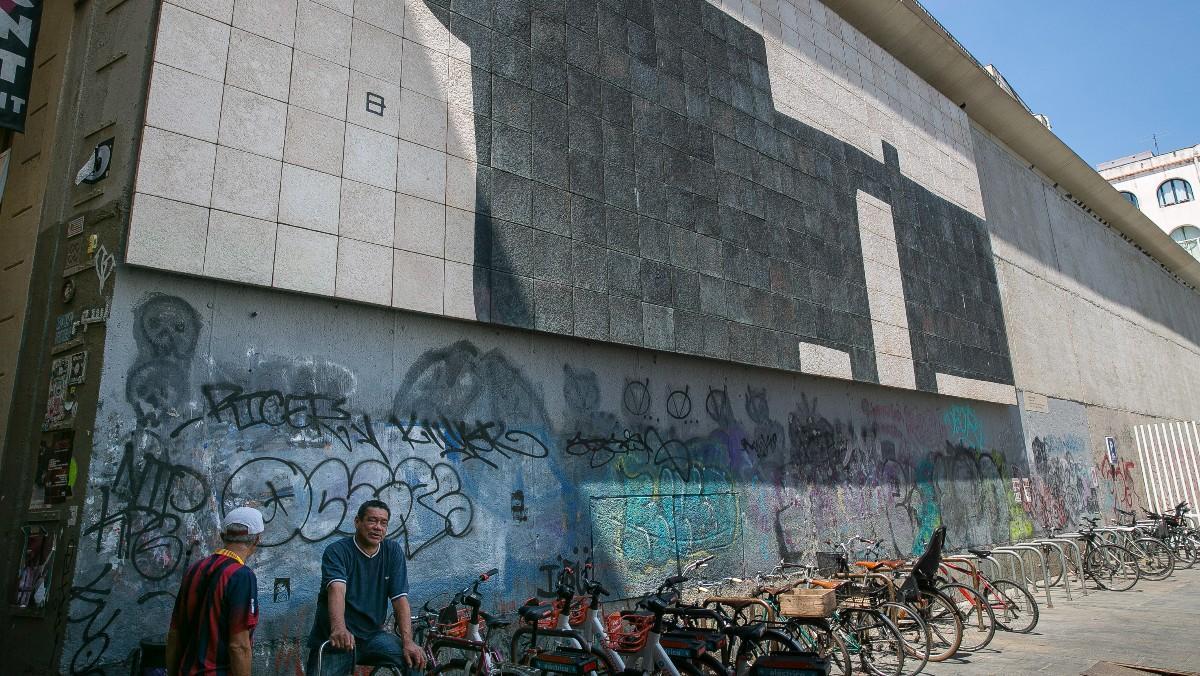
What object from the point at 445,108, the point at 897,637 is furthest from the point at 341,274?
the point at 897,637

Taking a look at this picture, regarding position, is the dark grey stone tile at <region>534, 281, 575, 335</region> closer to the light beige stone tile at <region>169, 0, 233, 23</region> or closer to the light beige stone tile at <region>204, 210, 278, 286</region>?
the light beige stone tile at <region>204, 210, 278, 286</region>

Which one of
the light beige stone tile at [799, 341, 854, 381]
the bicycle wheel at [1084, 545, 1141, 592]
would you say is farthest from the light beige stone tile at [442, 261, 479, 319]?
Result: the bicycle wheel at [1084, 545, 1141, 592]

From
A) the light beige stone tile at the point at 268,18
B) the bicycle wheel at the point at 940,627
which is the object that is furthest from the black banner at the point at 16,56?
the bicycle wheel at the point at 940,627

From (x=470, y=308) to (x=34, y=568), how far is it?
4.15 m

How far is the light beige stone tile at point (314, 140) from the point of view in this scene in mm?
7223

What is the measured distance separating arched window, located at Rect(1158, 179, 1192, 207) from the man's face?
67602mm

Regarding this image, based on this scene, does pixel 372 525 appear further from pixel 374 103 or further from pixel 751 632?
pixel 374 103

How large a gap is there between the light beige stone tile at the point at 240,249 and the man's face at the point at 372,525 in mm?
2612

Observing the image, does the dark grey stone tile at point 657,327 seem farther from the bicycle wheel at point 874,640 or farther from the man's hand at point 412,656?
the man's hand at point 412,656

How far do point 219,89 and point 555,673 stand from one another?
5.45 meters

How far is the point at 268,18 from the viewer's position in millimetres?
7258

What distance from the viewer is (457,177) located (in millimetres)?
8344

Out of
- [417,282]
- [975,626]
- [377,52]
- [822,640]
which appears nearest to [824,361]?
[975,626]

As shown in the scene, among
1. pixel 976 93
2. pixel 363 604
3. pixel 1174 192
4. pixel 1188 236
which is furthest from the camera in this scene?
pixel 1174 192
